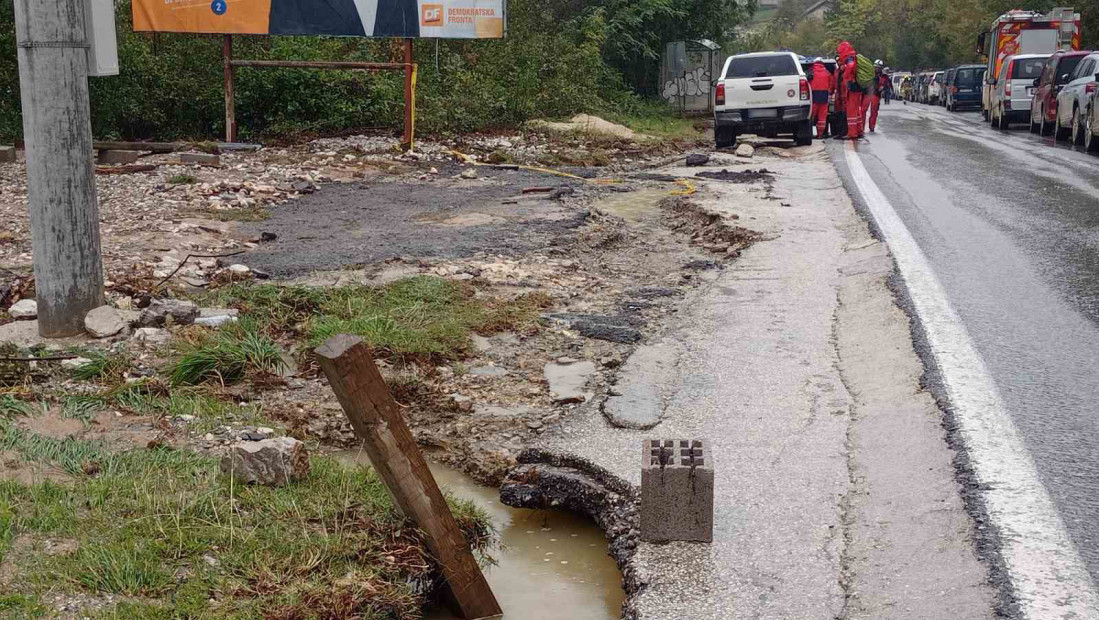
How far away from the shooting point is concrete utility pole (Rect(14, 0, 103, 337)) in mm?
5539

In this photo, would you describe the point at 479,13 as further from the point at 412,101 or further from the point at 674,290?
the point at 674,290

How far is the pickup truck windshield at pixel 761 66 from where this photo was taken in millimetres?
21094

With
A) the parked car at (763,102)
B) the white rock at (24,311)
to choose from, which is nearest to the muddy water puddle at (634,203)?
the white rock at (24,311)

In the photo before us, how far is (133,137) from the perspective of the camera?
1694 cm

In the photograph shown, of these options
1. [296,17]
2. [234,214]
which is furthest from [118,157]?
[234,214]

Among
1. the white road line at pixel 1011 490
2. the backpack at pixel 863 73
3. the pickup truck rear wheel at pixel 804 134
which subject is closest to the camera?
the white road line at pixel 1011 490

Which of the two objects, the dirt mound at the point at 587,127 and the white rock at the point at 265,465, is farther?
the dirt mound at the point at 587,127

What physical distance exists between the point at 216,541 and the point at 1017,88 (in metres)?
28.2

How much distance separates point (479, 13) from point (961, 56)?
62.1 meters

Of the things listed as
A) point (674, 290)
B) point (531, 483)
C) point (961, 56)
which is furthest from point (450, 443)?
point (961, 56)

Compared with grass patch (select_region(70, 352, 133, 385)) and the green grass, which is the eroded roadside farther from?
grass patch (select_region(70, 352, 133, 385))

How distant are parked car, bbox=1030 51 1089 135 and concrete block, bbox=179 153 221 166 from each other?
17386mm

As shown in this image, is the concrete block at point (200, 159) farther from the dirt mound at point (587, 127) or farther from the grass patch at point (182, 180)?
the dirt mound at point (587, 127)

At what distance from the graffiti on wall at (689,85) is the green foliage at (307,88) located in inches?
312
